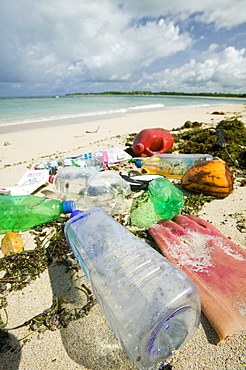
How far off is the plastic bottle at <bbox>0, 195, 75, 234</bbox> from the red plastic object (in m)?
2.29

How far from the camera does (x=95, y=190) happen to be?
2287mm

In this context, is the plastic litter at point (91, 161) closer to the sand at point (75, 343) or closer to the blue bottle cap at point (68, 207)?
the blue bottle cap at point (68, 207)

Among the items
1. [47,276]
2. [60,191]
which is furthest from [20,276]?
[60,191]

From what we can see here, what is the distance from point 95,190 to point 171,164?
1.49 meters

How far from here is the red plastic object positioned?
157 inches

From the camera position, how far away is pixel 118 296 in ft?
3.26

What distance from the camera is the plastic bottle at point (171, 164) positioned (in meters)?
3.17

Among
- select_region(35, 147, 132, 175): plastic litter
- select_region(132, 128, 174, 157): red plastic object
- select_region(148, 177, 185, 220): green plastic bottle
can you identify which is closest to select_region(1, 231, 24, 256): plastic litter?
select_region(148, 177, 185, 220): green plastic bottle

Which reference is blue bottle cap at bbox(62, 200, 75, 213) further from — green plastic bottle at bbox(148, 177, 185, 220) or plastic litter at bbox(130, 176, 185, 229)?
green plastic bottle at bbox(148, 177, 185, 220)

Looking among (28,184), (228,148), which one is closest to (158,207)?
(28,184)

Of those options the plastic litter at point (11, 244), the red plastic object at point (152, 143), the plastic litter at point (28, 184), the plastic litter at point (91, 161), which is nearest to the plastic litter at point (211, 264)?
the plastic litter at point (11, 244)

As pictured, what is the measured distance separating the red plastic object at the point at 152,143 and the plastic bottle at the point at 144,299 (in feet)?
9.47

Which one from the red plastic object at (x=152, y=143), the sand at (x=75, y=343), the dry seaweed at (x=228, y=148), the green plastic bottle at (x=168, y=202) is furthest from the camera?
the red plastic object at (x=152, y=143)

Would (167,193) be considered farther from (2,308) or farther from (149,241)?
(2,308)
